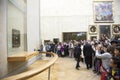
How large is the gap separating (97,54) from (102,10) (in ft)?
61.9

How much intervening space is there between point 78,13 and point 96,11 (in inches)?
75.9

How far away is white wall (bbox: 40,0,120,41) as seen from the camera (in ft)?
83.5

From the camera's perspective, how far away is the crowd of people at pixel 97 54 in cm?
453

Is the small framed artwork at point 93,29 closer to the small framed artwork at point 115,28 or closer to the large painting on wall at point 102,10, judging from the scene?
the large painting on wall at point 102,10

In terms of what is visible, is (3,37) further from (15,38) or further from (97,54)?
(97,54)

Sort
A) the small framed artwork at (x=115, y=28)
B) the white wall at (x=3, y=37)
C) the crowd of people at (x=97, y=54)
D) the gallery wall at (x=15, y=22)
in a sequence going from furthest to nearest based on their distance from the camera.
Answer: the small framed artwork at (x=115, y=28) → the gallery wall at (x=15, y=22) → the white wall at (x=3, y=37) → the crowd of people at (x=97, y=54)

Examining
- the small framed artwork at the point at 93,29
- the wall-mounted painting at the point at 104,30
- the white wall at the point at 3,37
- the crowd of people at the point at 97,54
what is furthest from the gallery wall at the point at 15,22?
the wall-mounted painting at the point at 104,30

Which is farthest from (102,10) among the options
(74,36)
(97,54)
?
(97,54)

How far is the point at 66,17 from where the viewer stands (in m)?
25.6

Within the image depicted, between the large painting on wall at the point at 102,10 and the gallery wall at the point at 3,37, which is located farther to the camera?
the large painting on wall at the point at 102,10

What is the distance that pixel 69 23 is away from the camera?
83.8 ft

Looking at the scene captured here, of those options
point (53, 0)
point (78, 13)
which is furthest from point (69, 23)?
point (53, 0)

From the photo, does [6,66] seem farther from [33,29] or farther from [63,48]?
[63,48]

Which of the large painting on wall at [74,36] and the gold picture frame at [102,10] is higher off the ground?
the gold picture frame at [102,10]
